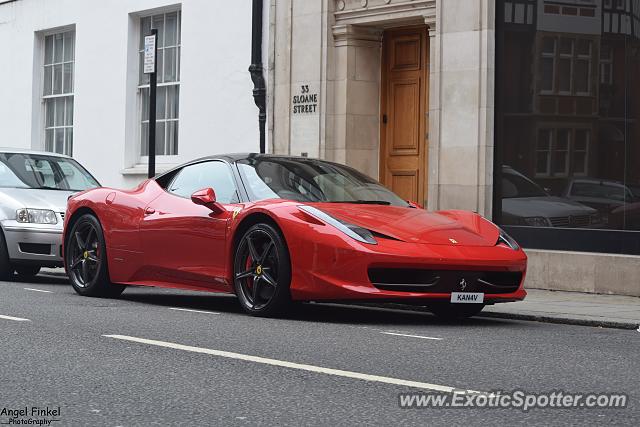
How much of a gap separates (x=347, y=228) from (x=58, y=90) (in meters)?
16.2

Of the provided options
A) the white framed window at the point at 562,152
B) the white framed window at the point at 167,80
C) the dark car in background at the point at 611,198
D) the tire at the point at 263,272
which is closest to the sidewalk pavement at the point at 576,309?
the dark car in background at the point at 611,198

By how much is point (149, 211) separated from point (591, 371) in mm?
5416

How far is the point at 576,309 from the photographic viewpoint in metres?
12.0

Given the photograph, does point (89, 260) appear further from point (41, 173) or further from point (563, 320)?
point (563, 320)

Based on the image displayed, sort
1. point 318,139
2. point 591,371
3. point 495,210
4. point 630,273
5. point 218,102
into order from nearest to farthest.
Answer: point 591,371 → point 630,273 → point 495,210 → point 318,139 → point 218,102

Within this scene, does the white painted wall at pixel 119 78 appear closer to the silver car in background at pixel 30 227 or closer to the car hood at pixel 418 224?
the silver car in background at pixel 30 227

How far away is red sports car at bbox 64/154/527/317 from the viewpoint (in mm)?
9680

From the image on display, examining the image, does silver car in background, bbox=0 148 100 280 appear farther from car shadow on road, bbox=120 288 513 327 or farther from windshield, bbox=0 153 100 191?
car shadow on road, bbox=120 288 513 327

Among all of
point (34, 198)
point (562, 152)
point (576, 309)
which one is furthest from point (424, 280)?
point (34, 198)

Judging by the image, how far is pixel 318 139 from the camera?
60.9ft

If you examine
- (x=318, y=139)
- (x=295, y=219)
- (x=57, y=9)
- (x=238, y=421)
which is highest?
(x=57, y=9)

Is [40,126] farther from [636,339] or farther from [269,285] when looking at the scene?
[636,339]

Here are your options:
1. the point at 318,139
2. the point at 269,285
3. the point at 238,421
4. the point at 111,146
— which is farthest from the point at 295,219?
the point at 111,146

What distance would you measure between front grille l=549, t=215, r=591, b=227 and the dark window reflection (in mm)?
12
